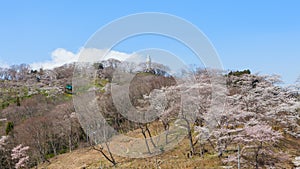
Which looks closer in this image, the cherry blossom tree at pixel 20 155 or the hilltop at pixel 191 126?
the hilltop at pixel 191 126

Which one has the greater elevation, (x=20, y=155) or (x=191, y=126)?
(x=191, y=126)

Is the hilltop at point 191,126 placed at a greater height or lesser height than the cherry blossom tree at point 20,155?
greater

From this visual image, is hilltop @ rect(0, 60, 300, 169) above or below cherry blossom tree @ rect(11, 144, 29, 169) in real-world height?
above

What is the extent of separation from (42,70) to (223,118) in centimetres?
8071

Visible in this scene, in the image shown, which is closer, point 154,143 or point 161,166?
point 161,166

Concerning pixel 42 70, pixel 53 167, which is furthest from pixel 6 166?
pixel 42 70

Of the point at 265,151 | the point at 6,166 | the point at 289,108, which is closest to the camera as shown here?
the point at 265,151

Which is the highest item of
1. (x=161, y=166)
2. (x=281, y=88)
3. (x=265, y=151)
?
(x=281, y=88)

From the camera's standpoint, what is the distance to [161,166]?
57.7 feet

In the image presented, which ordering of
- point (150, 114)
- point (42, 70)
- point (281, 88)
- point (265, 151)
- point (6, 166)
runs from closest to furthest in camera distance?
point (265, 151)
point (150, 114)
point (281, 88)
point (6, 166)
point (42, 70)

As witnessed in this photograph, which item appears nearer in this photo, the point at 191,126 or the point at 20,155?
the point at 191,126

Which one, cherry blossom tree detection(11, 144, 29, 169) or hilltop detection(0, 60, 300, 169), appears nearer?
hilltop detection(0, 60, 300, 169)

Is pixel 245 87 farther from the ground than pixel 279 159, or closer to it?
farther from the ground

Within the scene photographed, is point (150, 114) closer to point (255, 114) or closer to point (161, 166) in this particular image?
point (161, 166)
